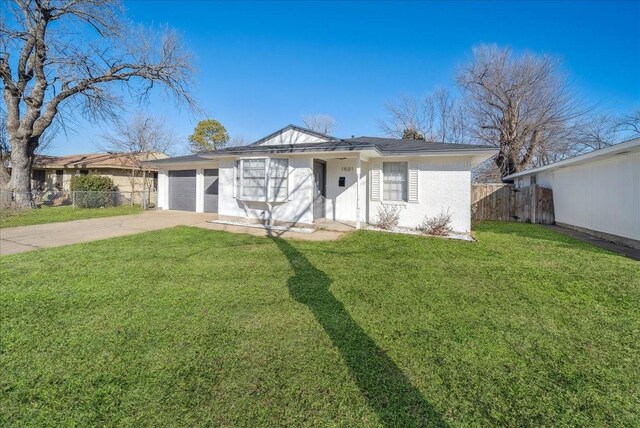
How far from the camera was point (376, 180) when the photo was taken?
985cm

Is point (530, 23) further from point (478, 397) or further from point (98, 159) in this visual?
point (98, 159)

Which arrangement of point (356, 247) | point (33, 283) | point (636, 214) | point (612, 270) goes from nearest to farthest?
1. point (33, 283)
2. point (612, 270)
3. point (356, 247)
4. point (636, 214)

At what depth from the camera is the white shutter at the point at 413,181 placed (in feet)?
30.2

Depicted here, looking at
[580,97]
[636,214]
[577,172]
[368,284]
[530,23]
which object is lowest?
[368,284]

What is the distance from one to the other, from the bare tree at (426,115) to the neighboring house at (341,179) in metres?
17.7

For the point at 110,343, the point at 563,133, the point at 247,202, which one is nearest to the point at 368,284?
Answer: the point at 110,343

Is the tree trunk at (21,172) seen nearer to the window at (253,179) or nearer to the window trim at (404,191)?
the window at (253,179)

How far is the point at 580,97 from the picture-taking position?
19.3m

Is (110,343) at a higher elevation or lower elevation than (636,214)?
lower

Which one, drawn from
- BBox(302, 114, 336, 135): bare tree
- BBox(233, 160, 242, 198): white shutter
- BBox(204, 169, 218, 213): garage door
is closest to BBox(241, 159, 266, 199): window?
BBox(233, 160, 242, 198): white shutter

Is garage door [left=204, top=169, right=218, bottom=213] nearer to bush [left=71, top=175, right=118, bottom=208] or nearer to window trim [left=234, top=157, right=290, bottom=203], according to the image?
window trim [left=234, top=157, right=290, bottom=203]

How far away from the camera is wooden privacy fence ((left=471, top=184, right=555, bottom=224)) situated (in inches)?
499

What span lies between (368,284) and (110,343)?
3249 millimetres

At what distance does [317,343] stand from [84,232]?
29.5 ft
